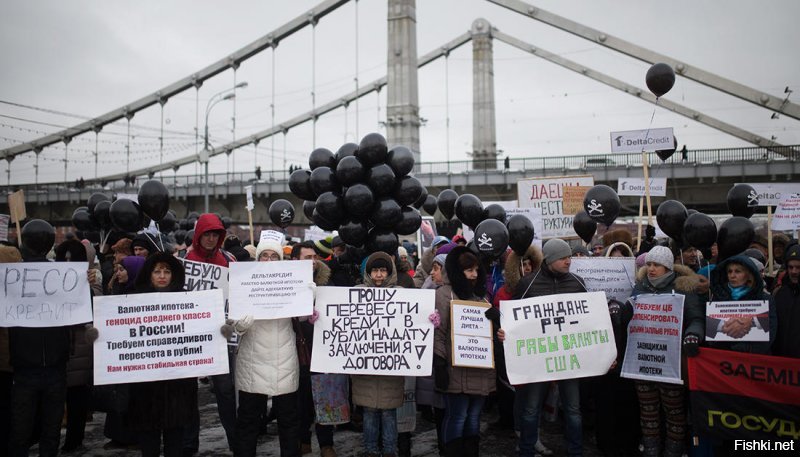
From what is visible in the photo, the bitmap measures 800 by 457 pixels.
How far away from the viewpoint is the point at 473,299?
5.11 meters

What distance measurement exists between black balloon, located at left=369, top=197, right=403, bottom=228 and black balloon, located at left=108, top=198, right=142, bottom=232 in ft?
7.92

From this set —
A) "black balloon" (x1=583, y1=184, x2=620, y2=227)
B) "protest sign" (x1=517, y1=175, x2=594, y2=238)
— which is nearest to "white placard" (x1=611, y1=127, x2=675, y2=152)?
"black balloon" (x1=583, y1=184, x2=620, y2=227)

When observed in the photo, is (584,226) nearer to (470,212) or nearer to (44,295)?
(470,212)

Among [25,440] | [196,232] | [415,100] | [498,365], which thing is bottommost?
[25,440]

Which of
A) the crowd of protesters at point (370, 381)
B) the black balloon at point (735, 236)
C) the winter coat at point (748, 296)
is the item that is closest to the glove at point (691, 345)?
the crowd of protesters at point (370, 381)

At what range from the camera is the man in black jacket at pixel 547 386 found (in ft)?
16.4

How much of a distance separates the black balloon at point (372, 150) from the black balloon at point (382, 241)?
761 mm

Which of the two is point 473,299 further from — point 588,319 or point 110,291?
point 110,291

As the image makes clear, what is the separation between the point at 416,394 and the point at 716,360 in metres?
2.61

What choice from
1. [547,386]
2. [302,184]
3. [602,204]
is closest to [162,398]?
[547,386]

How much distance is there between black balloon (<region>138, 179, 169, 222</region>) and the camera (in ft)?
19.2

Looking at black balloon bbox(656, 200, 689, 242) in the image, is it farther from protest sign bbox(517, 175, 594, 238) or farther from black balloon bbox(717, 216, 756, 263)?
protest sign bbox(517, 175, 594, 238)

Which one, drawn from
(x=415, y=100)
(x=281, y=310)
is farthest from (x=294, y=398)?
(x=415, y=100)

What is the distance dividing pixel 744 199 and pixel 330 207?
16.7ft
